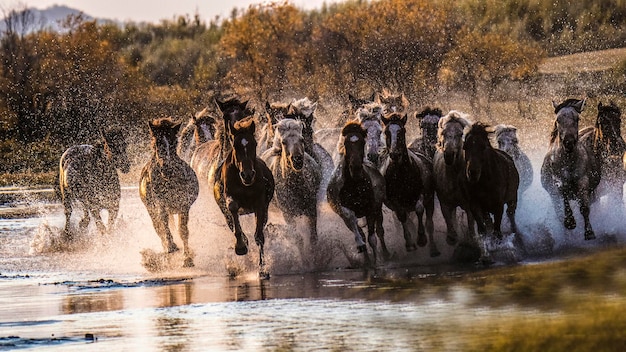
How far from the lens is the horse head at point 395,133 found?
69.4 feet

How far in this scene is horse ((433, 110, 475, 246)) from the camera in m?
20.9

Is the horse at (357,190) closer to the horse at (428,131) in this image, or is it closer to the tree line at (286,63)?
the horse at (428,131)

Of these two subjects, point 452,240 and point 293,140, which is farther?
point 452,240

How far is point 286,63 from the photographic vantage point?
63.7 m

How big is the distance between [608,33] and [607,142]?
48.3 m

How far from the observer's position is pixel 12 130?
54.7m

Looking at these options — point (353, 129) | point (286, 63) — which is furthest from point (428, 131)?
point (286, 63)

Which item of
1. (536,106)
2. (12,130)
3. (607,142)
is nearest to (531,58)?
(536,106)

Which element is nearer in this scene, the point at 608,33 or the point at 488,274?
the point at 488,274

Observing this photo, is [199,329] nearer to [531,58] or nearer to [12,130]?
[12,130]

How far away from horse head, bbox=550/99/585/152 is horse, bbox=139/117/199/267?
4838 millimetres

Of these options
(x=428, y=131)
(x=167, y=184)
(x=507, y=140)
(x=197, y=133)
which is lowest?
(x=167, y=184)

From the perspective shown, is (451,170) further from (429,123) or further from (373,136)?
(429,123)

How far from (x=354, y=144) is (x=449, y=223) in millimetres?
1842
